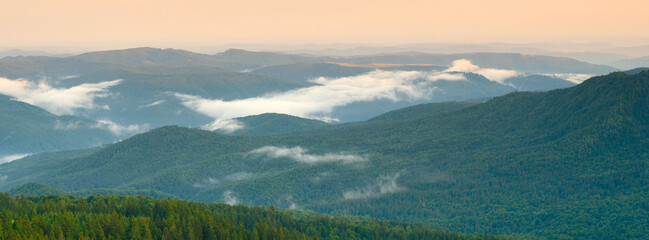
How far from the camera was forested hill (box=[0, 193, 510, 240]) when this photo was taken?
104m

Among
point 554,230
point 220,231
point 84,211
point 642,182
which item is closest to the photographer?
point 220,231

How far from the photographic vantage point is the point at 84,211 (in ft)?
413

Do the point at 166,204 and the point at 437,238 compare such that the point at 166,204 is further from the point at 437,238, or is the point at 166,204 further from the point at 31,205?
the point at 437,238

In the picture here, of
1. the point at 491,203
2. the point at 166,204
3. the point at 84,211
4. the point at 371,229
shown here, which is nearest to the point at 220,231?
the point at 166,204

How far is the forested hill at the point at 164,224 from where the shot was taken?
104419 millimetres

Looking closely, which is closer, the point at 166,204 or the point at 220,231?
the point at 220,231

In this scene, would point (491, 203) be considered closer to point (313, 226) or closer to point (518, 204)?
point (518, 204)

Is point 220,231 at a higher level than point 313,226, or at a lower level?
higher

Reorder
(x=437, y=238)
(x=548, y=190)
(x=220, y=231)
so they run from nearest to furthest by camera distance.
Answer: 1. (x=220, y=231)
2. (x=437, y=238)
3. (x=548, y=190)

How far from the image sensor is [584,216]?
172375 mm

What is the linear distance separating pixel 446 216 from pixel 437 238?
47452mm

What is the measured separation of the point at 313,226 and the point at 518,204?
72260 millimetres

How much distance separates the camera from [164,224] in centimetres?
11850

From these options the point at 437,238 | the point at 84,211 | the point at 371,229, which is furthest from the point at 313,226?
the point at 84,211
